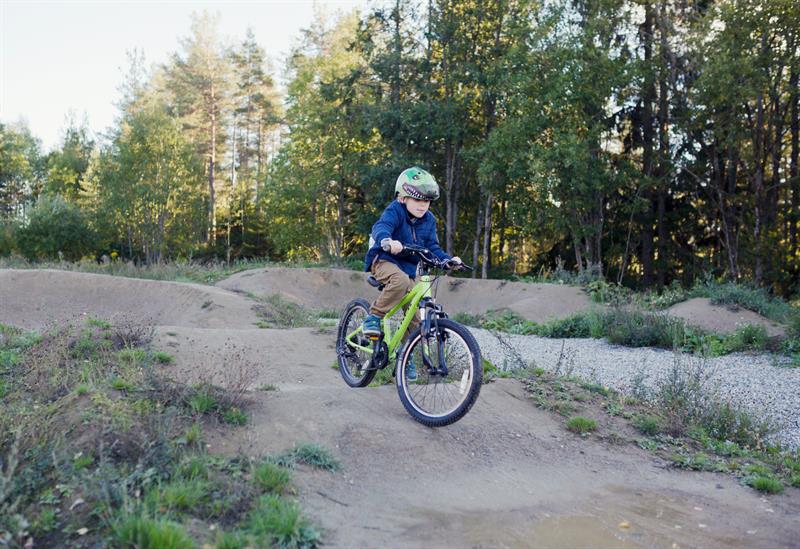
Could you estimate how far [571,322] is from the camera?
1590 centimetres

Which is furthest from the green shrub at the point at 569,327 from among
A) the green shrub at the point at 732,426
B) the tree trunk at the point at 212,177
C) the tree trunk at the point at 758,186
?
the tree trunk at the point at 212,177

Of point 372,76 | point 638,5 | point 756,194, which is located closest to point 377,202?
point 372,76

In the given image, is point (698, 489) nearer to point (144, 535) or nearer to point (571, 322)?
point (144, 535)

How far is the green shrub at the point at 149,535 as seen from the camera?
3.36m

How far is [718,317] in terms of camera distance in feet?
51.6

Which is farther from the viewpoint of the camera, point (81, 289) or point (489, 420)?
point (81, 289)

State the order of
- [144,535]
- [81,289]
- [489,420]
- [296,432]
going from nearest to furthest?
[144,535] < [296,432] < [489,420] < [81,289]

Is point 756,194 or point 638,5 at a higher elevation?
point 638,5

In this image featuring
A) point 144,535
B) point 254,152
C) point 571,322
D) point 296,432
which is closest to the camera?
point 144,535

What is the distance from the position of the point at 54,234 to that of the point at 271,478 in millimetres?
32698

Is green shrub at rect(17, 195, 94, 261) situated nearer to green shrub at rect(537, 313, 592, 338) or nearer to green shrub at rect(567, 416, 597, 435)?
green shrub at rect(537, 313, 592, 338)

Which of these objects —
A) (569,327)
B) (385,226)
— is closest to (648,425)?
(385,226)

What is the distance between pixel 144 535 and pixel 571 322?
13518 mm

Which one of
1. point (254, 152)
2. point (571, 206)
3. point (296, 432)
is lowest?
point (296, 432)
